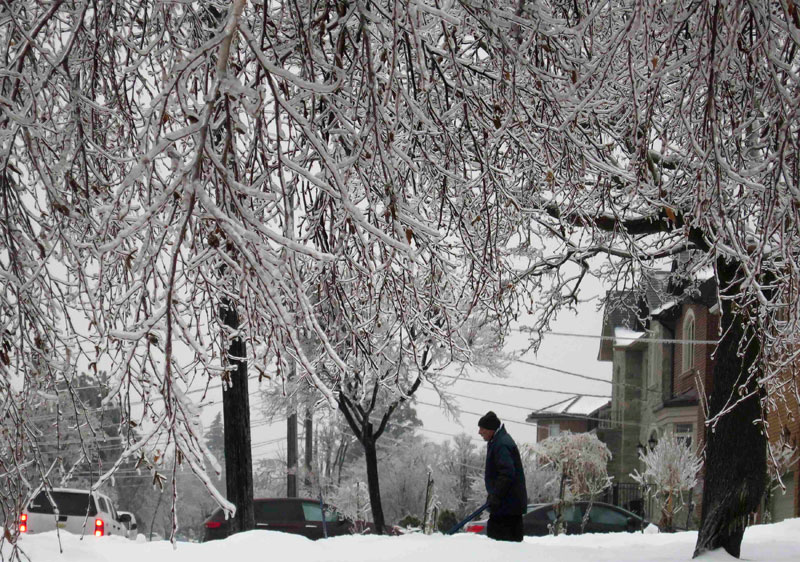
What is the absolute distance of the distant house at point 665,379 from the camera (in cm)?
2058

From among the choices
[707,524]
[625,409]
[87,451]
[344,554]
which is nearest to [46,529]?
[344,554]

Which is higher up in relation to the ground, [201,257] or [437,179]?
[437,179]

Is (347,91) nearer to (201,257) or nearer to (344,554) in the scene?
(201,257)

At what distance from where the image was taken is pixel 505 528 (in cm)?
806

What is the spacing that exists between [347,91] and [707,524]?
6.93m

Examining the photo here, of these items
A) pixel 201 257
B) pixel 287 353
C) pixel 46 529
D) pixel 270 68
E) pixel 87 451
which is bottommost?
pixel 46 529

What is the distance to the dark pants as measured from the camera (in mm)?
8047

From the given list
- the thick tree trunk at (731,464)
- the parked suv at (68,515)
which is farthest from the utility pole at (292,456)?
the thick tree trunk at (731,464)

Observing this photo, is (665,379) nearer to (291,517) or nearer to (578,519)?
(578,519)

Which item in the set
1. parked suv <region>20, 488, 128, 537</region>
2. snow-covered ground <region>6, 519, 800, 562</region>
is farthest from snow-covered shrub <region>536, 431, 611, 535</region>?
snow-covered ground <region>6, 519, 800, 562</region>

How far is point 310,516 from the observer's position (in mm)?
19656

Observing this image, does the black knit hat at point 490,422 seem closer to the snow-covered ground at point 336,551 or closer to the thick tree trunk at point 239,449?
the snow-covered ground at point 336,551

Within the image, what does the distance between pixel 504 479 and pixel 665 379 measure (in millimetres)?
26655

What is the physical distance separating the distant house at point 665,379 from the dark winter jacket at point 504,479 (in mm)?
5230
